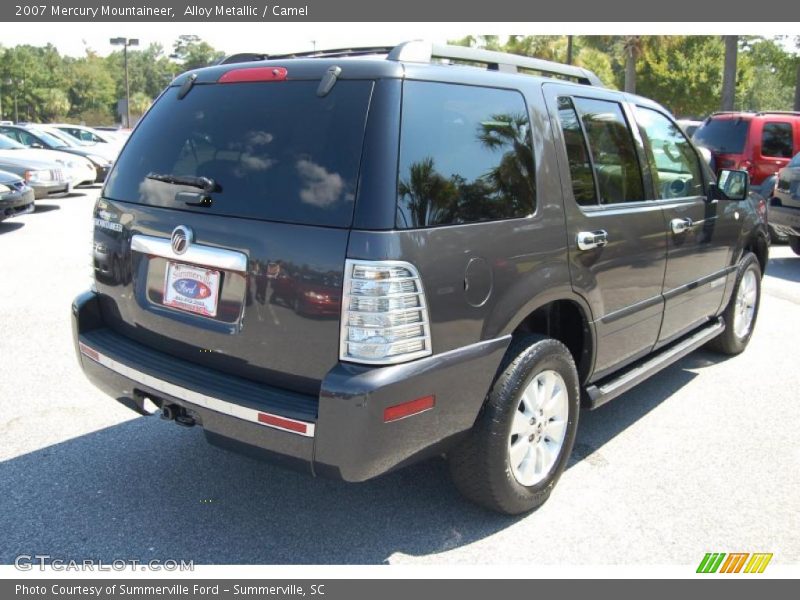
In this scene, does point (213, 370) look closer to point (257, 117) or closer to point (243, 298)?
point (243, 298)

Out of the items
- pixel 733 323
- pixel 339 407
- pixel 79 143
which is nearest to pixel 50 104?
pixel 79 143

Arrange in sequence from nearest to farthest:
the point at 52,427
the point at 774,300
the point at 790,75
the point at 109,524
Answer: the point at 109,524 → the point at 52,427 → the point at 774,300 → the point at 790,75

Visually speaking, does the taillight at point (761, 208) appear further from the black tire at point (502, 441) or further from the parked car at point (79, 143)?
the parked car at point (79, 143)

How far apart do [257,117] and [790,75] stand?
40.9m

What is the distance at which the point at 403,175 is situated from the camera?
102 inches

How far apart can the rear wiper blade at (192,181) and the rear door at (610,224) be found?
1.57 metres

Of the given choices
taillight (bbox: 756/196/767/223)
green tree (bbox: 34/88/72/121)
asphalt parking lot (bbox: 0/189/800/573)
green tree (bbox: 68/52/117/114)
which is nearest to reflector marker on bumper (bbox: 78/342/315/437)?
asphalt parking lot (bbox: 0/189/800/573)

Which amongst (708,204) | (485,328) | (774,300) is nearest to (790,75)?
(774,300)

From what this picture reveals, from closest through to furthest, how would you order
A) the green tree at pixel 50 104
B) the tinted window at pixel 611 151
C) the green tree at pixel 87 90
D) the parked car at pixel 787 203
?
the tinted window at pixel 611 151, the parked car at pixel 787 203, the green tree at pixel 50 104, the green tree at pixel 87 90

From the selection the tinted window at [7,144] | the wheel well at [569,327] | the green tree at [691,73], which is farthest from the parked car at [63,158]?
the green tree at [691,73]

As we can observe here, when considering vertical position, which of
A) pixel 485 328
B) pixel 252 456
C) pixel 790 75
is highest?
pixel 790 75

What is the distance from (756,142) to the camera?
11680 mm

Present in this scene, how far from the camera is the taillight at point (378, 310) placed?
248 cm

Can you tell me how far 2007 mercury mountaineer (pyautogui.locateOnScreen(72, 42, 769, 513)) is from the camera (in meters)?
2.54
